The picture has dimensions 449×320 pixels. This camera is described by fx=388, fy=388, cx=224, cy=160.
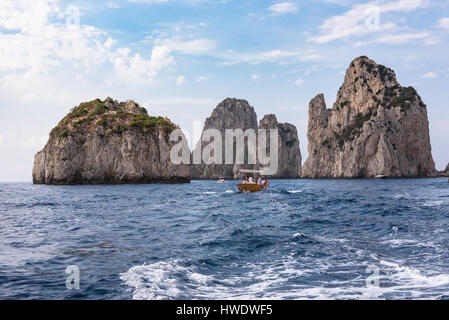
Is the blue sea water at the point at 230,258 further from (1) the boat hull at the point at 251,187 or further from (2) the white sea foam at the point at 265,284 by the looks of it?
(1) the boat hull at the point at 251,187

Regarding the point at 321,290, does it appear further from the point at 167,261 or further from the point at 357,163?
the point at 357,163

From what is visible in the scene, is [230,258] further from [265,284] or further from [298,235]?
[298,235]

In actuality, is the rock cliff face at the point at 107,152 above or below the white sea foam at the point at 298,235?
above

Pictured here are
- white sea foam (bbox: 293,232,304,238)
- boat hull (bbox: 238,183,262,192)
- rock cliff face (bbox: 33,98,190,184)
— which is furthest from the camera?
rock cliff face (bbox: 33,98,190,184)

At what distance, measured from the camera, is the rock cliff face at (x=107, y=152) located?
118812 millimetres

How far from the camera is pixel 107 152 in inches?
4796

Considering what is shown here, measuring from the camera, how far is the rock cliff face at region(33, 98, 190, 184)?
4678 inches

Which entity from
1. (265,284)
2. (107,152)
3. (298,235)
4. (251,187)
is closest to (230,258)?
(265,284)

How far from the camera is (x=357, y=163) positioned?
197 meters

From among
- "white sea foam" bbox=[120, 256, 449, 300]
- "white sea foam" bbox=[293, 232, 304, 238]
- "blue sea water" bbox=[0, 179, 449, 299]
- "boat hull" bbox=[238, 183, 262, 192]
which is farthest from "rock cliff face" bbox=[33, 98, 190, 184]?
"white sea foam" bbox=[120, 256, 449, 300]

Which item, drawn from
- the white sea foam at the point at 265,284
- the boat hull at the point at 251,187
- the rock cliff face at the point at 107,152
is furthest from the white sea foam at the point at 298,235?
the rock cliff face at the point at 107,152

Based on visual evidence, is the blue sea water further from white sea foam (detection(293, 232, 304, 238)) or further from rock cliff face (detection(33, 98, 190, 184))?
rock cliff face (detection(33, 98, 190, 184))

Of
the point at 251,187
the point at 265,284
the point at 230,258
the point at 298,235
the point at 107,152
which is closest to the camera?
the point at 265,284
